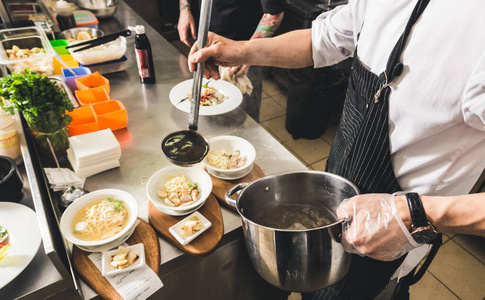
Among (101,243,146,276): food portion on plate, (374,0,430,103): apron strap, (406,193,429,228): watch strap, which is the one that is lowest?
(101,243,146,276): food portion on plate

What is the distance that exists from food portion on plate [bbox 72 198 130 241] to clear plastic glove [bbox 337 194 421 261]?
803 mm

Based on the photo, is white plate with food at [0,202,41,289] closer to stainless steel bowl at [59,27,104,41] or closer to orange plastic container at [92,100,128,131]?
orange plastic container at [92,100,128,131]

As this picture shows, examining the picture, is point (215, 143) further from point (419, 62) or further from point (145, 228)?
point (419, 62)

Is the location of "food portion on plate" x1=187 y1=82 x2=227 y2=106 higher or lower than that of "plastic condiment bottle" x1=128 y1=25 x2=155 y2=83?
lower

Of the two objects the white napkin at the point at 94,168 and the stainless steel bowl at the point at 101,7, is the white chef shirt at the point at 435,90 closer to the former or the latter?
the white napkin at the point at 94,168

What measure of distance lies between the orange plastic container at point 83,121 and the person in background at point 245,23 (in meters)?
1.17

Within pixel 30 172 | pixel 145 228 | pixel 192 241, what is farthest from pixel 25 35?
pixel 192 241

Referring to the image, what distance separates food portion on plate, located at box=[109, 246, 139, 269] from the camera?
116 cm

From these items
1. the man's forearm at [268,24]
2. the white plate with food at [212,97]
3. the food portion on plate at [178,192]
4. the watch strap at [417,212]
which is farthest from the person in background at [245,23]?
the watch strap at [417,212]

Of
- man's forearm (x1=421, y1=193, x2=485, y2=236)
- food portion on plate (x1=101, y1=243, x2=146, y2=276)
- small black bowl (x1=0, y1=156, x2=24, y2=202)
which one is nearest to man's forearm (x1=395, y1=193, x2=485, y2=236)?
man's forearm (x1=421, y1=193, x2=485, y2=236)

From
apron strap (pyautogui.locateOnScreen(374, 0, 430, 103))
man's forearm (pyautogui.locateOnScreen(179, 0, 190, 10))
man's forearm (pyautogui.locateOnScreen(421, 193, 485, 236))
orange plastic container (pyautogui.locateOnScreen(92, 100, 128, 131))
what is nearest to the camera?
man's forearm (pyautogui.locateOnScreen(421, 193, 485, 236))

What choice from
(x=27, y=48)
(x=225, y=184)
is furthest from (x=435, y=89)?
(x=27, y=48)

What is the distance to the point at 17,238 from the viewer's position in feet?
3.93

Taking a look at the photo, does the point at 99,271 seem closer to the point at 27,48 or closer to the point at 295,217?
the point at 295,217
